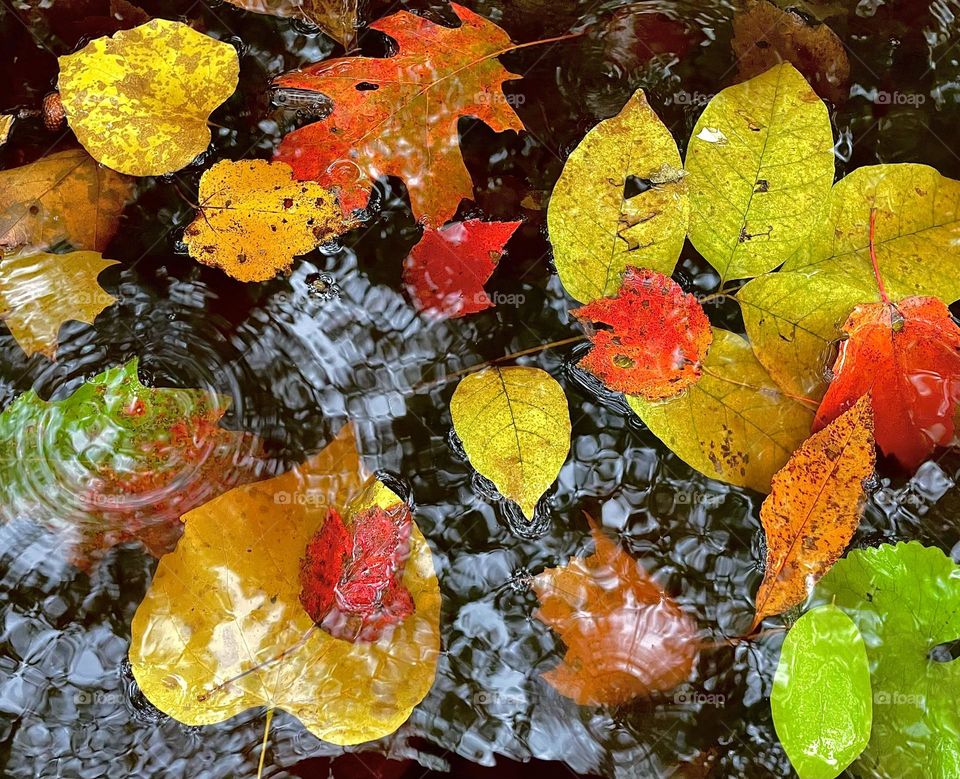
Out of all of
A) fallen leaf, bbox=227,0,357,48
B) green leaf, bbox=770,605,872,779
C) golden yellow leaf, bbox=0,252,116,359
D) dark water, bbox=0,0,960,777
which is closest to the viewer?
green leaf, bbox=770,605,872,779

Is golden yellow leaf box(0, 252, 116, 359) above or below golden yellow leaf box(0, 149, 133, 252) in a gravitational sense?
below

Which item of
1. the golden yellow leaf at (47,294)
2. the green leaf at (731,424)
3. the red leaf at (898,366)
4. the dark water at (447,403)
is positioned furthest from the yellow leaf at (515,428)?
the golden yellow leaf at (47,294)

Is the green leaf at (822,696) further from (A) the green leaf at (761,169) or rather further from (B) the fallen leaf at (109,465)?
(B) the fallen leaf at (109,465)

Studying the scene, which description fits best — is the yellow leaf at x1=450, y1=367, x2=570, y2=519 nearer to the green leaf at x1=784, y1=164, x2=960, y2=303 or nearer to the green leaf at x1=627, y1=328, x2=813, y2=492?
the green leaf at x1=627, y1=328, x2=813, y2=492

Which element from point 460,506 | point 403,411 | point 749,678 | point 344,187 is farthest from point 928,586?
point 344,187

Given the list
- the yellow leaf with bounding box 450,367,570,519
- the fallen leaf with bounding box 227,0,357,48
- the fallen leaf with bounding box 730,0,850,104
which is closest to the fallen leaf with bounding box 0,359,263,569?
the yellow leaf with bounding box 450,367,570,519

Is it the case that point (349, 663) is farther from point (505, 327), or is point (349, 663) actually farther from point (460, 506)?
point (505, 327)

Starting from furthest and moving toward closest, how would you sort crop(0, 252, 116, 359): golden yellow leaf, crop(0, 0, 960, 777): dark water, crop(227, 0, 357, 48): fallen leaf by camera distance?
crop(227, 0, 357, 48): fallen leaf
crop(0, 252, 116, 359): golden yellow leaf
crop(0, 0, 960, 777): dark water
